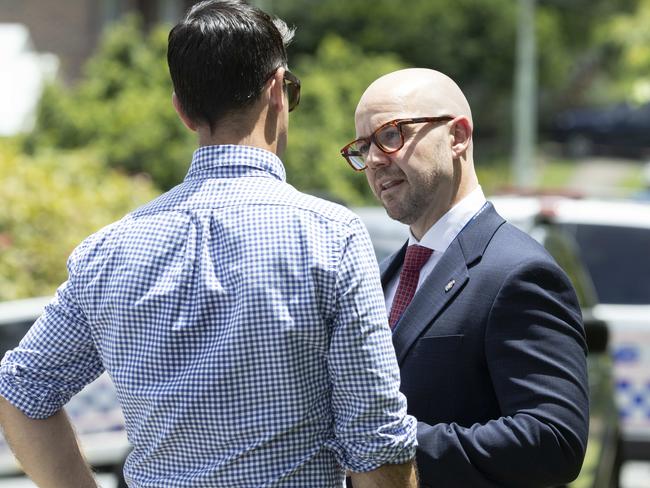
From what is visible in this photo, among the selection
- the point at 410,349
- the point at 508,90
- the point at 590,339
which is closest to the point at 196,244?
the point at 410,349

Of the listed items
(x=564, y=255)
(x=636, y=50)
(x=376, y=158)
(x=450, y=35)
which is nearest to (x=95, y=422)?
(x=564, y=255)

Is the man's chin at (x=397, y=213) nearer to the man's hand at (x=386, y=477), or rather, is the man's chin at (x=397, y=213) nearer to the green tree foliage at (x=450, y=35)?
the man's hand at (x=386, y=477)

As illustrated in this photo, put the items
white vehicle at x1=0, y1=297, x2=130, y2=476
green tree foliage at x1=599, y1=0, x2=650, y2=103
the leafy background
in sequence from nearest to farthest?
white vehicle at x1=0, y1=297, x2=130, y2=476, the leafy background, green tree foliage at x1=599, y1=0, x2=650, y2=103

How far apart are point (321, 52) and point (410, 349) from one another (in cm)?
1929

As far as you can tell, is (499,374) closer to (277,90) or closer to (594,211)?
(277,90)

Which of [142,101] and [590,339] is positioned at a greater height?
[590,339]

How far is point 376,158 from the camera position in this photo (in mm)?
2809

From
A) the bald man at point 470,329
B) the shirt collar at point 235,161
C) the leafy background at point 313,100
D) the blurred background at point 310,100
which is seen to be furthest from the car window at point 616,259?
the shirt collar at point 235,161

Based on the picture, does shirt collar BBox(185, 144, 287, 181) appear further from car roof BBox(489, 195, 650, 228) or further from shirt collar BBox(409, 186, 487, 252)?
car roof BBox(489, 195, 650, 228)

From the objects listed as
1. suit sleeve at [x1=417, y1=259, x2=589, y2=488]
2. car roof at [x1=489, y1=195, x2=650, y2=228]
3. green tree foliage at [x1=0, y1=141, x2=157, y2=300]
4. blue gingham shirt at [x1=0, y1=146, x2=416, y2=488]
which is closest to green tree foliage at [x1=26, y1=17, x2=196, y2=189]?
green tree foliage at [x1=0, y1=141, x2=157, y2=300]

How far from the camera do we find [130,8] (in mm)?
25656

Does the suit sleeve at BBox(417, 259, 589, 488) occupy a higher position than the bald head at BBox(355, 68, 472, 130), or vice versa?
the bald head at BBox(355, 68, 472, 130)

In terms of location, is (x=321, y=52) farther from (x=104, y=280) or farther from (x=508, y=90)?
(x=104, y=280)

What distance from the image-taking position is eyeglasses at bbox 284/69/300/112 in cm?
229
